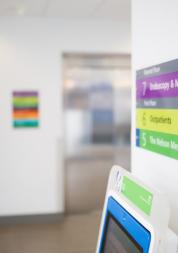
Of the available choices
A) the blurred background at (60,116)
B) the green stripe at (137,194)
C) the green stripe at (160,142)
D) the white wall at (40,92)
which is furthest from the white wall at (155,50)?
the white wall at (40,92)

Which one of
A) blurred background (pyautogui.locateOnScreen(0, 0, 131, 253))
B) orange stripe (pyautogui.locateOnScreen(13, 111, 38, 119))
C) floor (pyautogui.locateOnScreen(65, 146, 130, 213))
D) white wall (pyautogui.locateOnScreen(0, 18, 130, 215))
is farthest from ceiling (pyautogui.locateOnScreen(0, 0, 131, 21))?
floor (pyautogui.locateOnScreen(65, 146, 130, 213))

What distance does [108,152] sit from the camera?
18.8 feet

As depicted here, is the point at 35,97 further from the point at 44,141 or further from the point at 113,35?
the point at 113,35

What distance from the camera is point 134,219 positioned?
4.66 feet

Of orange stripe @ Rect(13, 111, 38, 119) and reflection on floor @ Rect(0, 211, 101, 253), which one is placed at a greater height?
orange stripe @ Rect(13, 111, 38, 119)

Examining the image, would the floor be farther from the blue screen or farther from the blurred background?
the blue screen

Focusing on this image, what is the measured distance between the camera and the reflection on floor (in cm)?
446

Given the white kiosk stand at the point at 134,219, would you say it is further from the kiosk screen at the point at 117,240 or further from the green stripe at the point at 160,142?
the green stripe at the point at 160,142

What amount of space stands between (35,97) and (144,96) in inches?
132

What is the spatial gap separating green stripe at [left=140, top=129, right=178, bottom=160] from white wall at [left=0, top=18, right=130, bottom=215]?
10.8 feet

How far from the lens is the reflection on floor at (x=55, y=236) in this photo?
4465 mm

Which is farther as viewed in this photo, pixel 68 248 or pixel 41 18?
pixel 41 18

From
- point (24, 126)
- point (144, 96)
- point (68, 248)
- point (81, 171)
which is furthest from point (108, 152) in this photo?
point (144, 96)

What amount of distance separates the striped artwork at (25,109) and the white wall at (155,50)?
3.11 meters
